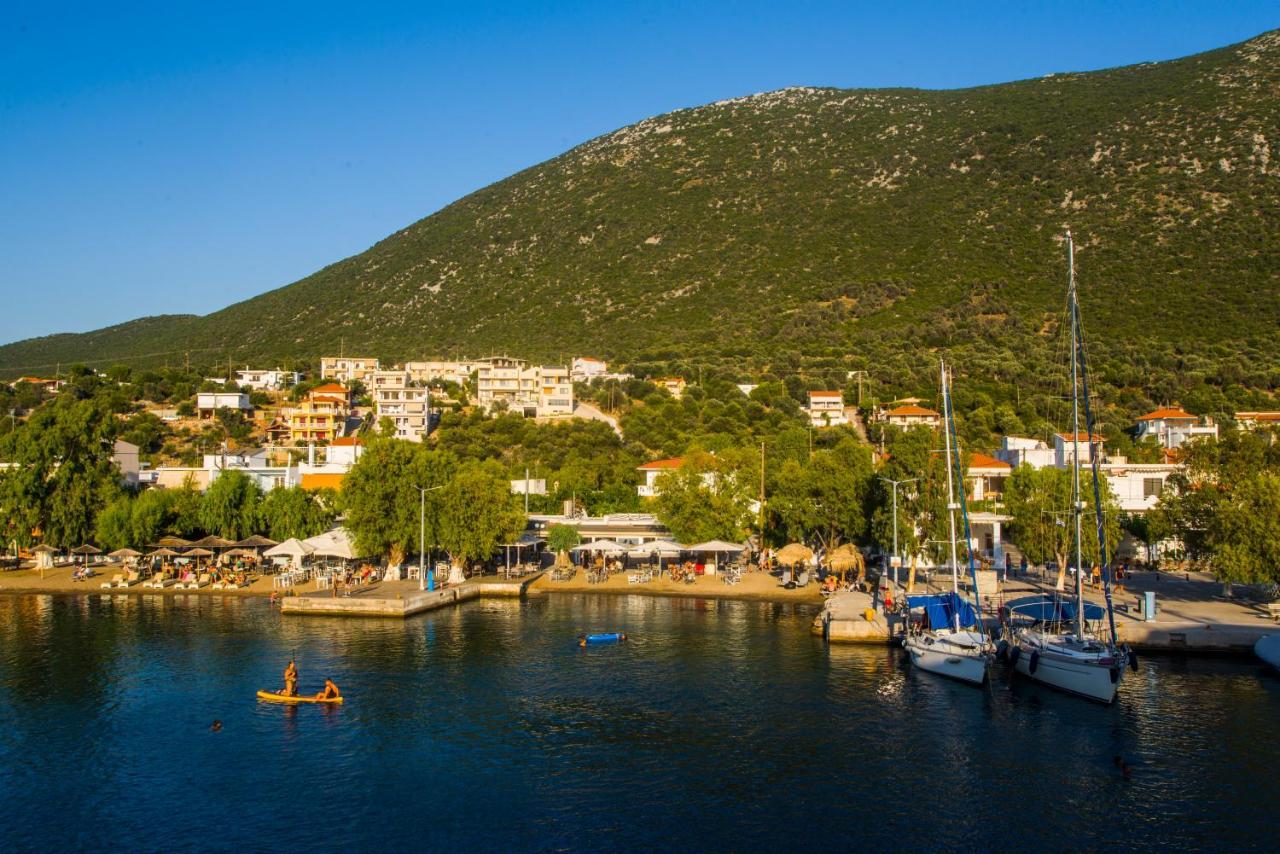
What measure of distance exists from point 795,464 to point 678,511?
8.44 metres

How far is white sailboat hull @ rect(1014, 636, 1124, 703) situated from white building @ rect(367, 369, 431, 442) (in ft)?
237

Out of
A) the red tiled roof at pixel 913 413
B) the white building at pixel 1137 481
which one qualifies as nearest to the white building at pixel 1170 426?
the white building at pixel 1137 481

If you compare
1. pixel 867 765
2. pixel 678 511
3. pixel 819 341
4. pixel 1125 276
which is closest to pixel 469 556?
pixel 678 511

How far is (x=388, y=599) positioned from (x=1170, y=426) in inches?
2550

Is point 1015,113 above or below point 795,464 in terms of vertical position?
above

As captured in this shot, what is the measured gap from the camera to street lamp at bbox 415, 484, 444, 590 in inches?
1935

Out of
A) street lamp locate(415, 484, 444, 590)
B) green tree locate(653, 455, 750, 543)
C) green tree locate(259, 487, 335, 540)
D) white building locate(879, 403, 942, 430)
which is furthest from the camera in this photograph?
white building locate(879, 403, 942, 430)

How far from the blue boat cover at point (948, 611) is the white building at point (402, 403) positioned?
225ft

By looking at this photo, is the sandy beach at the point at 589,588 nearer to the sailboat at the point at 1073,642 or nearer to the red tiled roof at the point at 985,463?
the sailboat at the point at 1073,642

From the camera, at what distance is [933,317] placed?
122 m

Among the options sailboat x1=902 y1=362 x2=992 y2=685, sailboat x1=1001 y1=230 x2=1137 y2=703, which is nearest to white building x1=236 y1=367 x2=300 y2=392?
sailboat x1=902 y1=362 x2=992 y2=685

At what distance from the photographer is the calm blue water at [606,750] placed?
21.1m

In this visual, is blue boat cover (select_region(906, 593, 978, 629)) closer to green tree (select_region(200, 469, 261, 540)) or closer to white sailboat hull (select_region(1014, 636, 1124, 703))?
white sailboat hull (select_region(1014, 636, 1124, 703))

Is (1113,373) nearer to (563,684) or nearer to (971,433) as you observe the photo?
(971,433)
